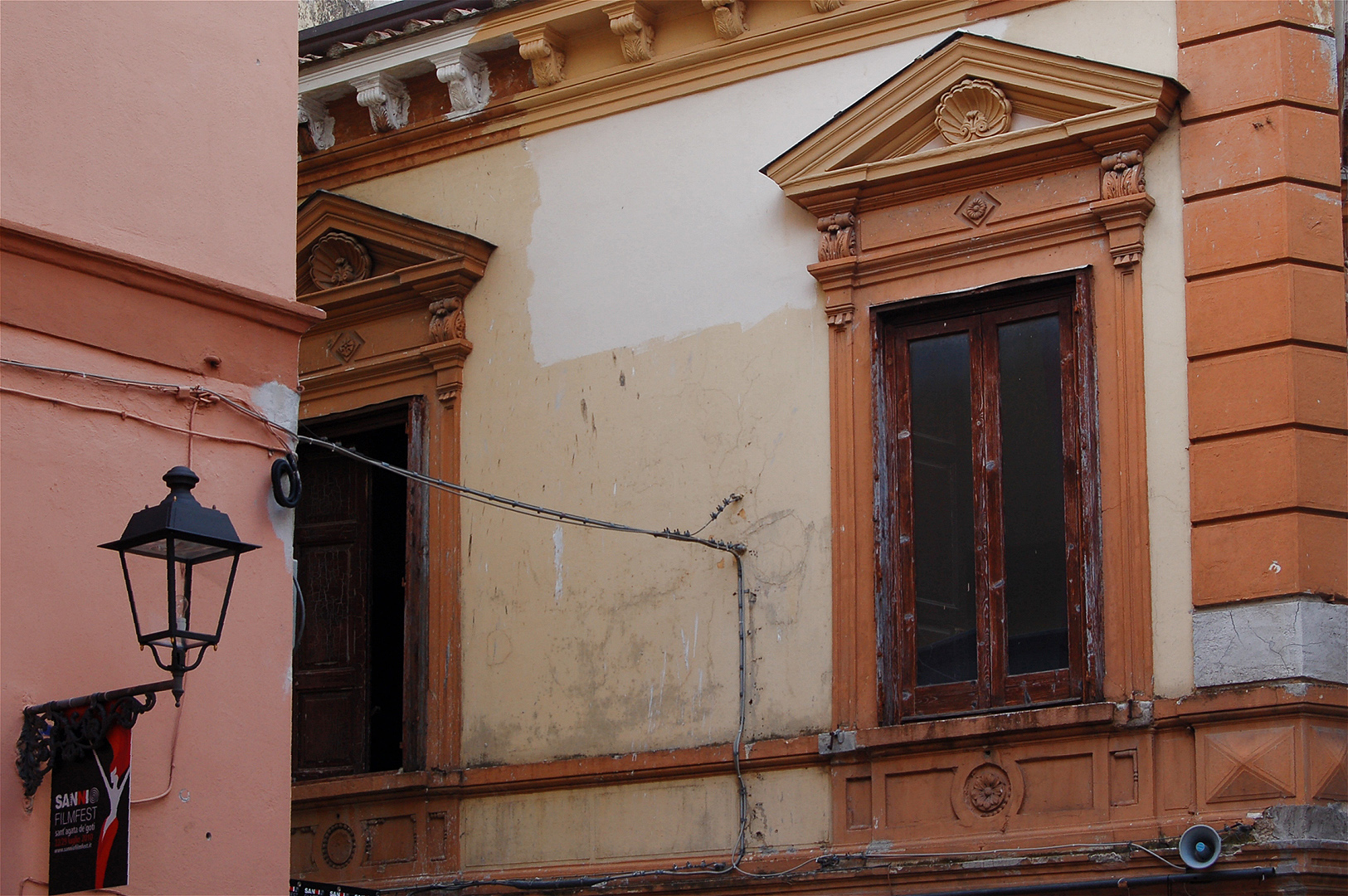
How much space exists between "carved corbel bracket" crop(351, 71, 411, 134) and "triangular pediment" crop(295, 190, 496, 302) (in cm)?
55

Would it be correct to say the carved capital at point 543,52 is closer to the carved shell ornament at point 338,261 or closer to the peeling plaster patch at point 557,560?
the carved shell ornament at point 338,261

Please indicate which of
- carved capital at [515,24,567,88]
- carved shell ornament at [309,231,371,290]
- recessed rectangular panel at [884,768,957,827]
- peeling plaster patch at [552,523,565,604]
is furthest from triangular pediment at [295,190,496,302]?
recessed rectangular panel at [884,768,957,827]

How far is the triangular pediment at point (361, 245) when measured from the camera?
37.9 ft

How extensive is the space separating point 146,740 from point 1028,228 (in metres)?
5.16

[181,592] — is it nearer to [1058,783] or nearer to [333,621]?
[1058,783]

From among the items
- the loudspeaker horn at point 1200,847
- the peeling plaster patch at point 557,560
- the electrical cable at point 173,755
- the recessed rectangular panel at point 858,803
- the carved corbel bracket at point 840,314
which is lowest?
the loudspeaker horn at point 1200,847

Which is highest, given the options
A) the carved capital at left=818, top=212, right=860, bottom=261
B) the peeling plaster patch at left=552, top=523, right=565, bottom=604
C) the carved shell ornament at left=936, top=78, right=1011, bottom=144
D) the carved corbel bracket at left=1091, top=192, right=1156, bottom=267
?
the carved shell ornament at left=936, top=78, right=1011, bottom=144

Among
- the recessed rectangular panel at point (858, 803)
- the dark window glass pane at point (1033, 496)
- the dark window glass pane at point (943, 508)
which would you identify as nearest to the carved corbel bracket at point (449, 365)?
the dark window glass pane at point (943, 508)

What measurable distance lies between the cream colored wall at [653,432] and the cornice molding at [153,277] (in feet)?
10.7

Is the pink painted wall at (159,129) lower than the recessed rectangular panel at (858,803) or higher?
higher

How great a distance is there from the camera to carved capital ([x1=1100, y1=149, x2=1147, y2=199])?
934cm

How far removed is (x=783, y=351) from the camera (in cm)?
1037

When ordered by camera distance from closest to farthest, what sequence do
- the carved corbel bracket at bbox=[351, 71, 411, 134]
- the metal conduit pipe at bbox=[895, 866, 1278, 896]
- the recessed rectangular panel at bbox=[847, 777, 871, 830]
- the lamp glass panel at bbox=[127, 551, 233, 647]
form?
the lamp glass panel at bbox=[127, 551, 233, 647] → the metal conduit pipe at bbox=[895, 866, 1278, 896] → the recessed rectangular panel at bbox=[847, 777, 871, 830] → the carved corbel bracket at bbox=[351, 71, 411, 134]

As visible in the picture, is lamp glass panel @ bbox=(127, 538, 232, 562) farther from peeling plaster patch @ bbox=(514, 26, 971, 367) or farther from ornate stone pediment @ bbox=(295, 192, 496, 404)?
ornate stone pediment @ bbox=(295, 192, 496, 404)
